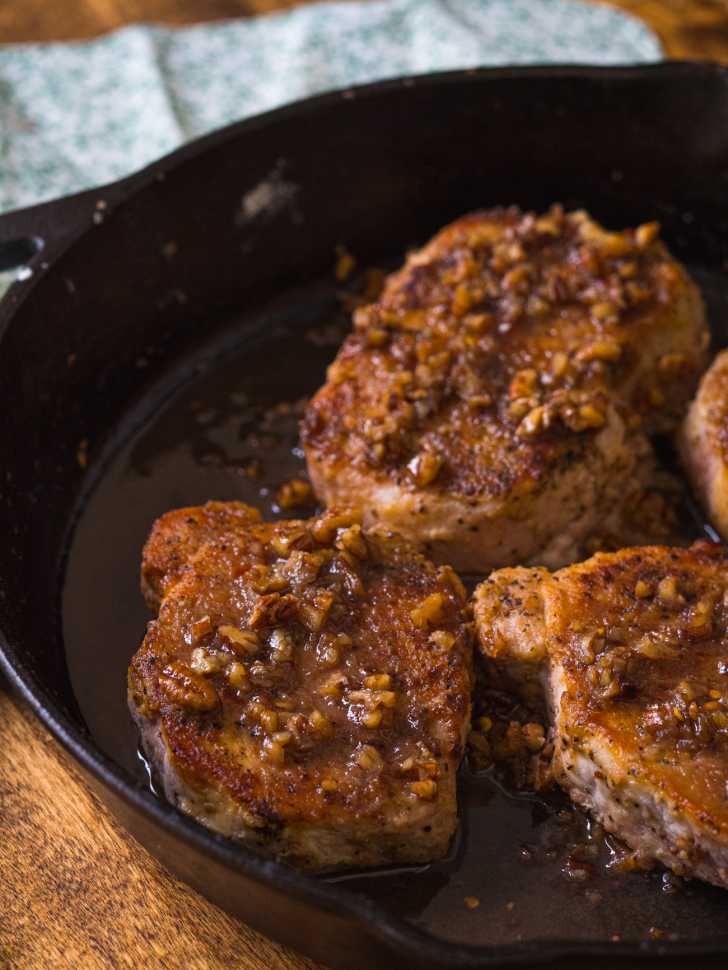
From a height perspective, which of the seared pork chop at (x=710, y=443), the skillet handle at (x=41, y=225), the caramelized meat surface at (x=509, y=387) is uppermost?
the skillet handle at (x=41, y=225)

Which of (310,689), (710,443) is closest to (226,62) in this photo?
(710,443)

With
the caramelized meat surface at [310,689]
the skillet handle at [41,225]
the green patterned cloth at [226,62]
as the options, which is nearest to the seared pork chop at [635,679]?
the caramelized meat surface at [310,689]

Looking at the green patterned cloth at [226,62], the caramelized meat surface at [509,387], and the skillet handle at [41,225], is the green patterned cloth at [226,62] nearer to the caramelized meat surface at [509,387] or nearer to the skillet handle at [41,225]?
the skillet handle at [41,225]

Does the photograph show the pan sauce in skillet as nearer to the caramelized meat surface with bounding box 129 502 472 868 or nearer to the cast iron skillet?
the cast iron skillet

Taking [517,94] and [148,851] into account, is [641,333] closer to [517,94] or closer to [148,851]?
[517,94]

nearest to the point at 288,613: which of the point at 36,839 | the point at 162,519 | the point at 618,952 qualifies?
the point at 162,519

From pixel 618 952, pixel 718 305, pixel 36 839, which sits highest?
pixel 618 952
